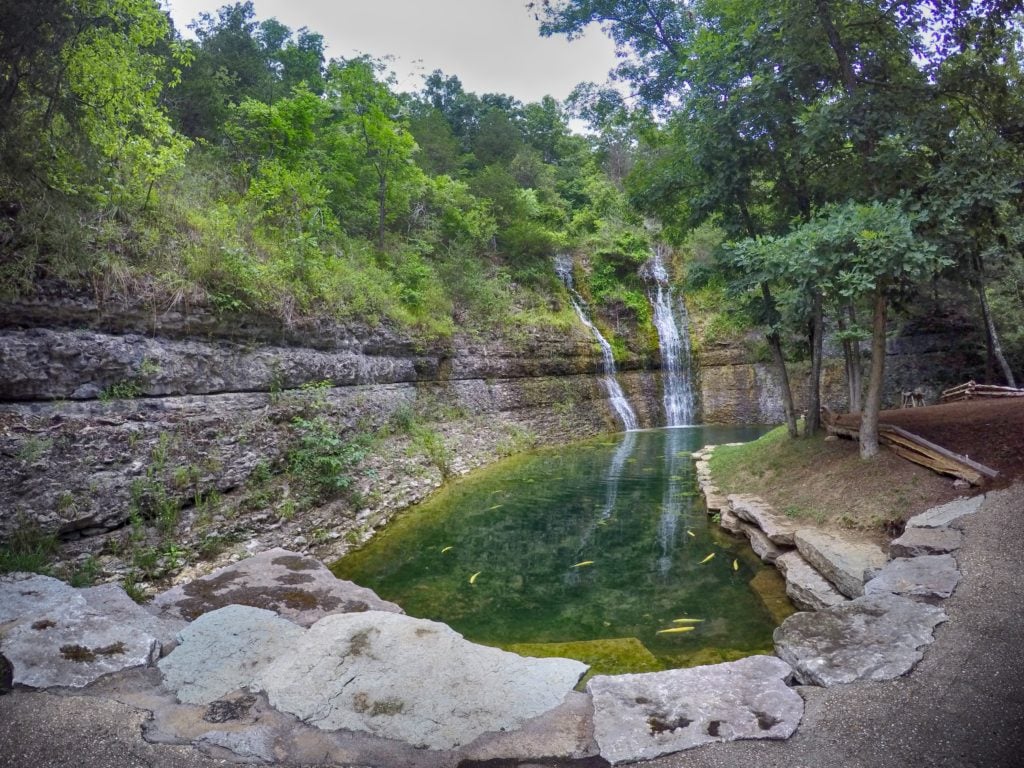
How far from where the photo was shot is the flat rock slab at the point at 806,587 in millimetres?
5527

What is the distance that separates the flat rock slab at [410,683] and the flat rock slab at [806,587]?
334cm

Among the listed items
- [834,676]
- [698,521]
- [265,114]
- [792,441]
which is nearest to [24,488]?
[834,676]

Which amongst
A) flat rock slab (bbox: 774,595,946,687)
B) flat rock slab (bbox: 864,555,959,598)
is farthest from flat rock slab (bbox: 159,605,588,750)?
flat rock slab (bbox: 864,555,959,598)

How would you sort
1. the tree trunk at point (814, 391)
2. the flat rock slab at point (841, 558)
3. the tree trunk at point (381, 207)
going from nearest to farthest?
the flat rock slab at point (841, 558)
the tree trunk at point (814, 391)
the tree trunk at point (381, 207)

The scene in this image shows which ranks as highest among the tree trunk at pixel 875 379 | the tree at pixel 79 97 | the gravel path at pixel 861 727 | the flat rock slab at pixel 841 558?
the tree at pixel 79 97

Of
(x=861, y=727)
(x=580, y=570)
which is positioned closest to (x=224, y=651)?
(x=861, y=727)

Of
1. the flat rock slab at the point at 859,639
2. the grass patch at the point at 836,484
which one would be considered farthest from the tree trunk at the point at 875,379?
the flat rock slab at the point at 859,639

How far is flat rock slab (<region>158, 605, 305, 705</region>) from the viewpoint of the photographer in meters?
3.41

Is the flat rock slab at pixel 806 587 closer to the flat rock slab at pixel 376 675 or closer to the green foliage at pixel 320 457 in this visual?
the flat rock slab at pixel 376 675

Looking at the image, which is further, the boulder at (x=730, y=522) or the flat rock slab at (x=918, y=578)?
the boulder at (x=730, y=522)

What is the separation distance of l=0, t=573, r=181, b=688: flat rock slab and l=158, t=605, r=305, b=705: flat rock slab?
224 mm

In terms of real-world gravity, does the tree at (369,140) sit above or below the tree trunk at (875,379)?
above

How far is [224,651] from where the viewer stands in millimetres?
3814

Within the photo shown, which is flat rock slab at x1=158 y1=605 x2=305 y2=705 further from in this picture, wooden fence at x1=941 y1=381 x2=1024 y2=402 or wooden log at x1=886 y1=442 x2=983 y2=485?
wooden fence at x1=941 y1=381 x2=1024 y2=402
